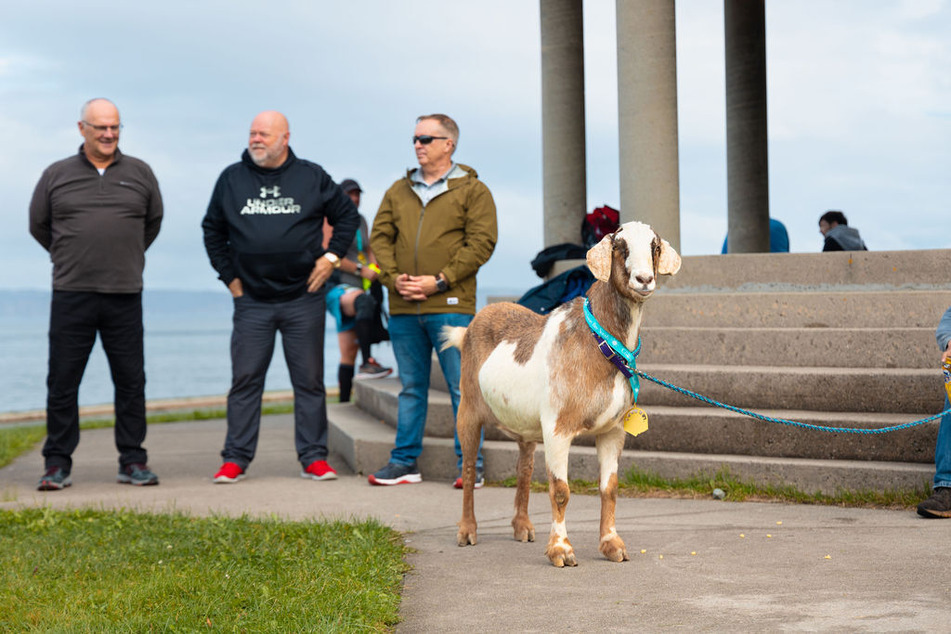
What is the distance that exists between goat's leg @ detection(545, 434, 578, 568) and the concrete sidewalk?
8 cm

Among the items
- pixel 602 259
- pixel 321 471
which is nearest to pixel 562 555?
pixel 602 259

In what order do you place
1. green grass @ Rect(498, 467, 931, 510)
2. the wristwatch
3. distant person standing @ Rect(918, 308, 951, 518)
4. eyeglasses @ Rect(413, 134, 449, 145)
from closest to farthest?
distant person standing @ Rect(918, 308, 951, 518) → green grass @ Rect(498, 467, 931, 510) → eyeglasses @ Rect(413, 134, 449, 145) → the wristwatch

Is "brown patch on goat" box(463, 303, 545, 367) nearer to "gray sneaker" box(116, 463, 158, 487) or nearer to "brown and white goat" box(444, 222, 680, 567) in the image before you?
"brown and white goat" box(444, 222, 680, 567)

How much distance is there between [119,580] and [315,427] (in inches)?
128

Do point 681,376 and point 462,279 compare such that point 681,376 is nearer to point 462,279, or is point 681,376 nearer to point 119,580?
point 462,279

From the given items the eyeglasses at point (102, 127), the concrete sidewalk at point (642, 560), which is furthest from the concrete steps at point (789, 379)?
the eyeglasses at point (102, 127)

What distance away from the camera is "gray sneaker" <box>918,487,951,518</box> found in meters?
5.82

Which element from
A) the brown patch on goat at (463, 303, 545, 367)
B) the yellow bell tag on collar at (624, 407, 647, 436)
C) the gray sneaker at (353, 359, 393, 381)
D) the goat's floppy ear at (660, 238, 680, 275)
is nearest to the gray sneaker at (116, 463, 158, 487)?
the gray sneaker at (353, 359, 393, 381)

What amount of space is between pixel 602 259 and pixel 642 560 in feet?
4.92

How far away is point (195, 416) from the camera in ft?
44.3

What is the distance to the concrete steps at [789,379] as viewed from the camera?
6730 millimetres

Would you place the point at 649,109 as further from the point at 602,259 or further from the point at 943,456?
the point at 602,259

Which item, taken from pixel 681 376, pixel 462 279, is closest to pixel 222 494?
pixel 462 279

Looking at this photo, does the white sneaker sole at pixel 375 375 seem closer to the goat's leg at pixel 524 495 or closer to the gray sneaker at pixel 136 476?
the gray sneaker at pixel 136 476
